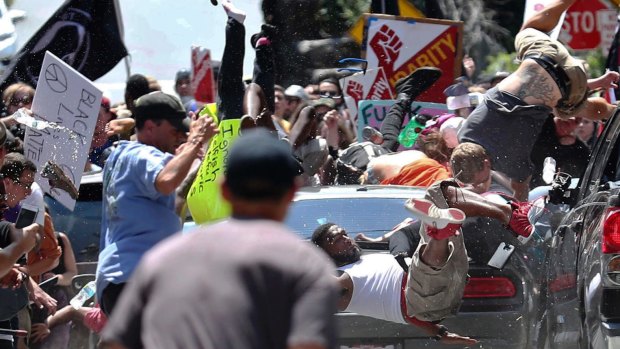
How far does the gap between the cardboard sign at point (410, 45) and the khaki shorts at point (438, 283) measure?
205 inches

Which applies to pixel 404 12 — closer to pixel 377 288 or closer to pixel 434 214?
pixel 377 288

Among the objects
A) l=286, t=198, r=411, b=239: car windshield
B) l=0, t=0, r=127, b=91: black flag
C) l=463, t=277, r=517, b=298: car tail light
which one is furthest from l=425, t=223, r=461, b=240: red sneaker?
l=0, t=0, r=127, b=91: black flag

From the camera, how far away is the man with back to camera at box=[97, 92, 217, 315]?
6621mm

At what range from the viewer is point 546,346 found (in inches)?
311

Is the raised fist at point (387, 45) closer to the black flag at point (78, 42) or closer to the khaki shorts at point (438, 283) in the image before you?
the black flag at point (78, 42)

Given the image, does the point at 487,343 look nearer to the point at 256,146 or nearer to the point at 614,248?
the point at 614,248

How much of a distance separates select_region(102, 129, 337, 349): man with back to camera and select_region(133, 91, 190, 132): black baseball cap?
3149 millimetres

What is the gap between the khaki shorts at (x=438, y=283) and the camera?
26.1 feet

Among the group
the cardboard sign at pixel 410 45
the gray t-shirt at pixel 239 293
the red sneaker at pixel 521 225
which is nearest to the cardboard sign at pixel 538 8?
the cardboard sign at pixel 410 45

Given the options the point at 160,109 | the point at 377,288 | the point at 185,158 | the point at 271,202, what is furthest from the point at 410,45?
the point at 271,202

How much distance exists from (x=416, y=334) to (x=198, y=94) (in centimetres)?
651

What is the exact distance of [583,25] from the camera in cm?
1530

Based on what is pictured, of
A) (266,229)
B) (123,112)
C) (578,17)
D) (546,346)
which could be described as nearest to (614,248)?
(546,346)

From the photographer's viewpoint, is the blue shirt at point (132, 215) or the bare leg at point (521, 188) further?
the bare leg at point (521, 188)
